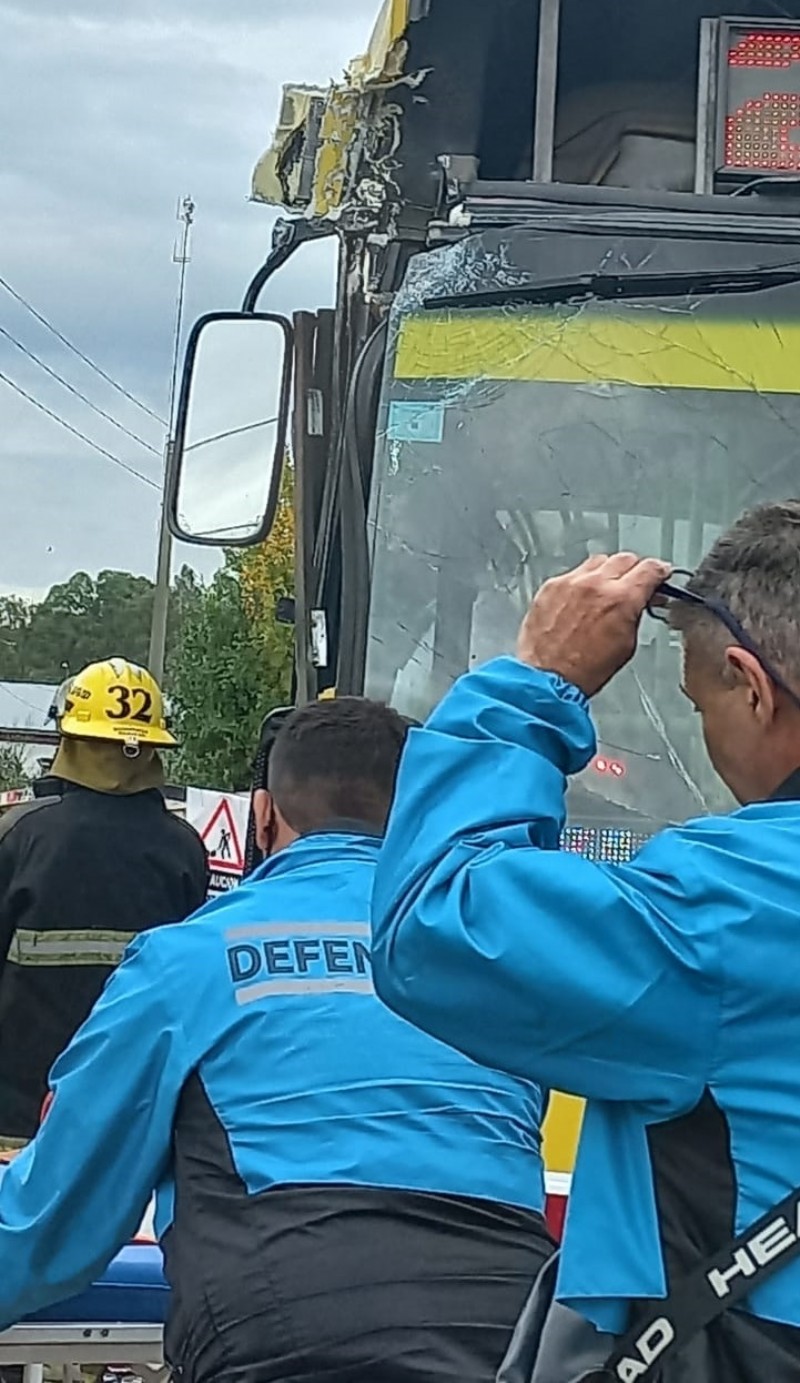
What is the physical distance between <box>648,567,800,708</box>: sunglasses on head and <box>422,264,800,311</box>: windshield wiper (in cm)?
230

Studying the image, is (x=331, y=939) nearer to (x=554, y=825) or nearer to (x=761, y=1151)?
(x=554, y=825)

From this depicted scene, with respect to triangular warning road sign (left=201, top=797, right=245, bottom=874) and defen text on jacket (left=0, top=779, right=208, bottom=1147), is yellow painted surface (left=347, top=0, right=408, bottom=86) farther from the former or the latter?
triangular warning road sign (left=201, top=797, right=245, bottom=874)

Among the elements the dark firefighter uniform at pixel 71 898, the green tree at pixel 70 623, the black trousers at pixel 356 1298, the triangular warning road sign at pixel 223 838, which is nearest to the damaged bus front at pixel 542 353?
the dark firefighter uniform at pixel 71 898

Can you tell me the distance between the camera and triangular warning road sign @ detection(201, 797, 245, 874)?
24.0 feet

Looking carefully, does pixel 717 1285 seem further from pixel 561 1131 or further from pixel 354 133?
pixel 354 133

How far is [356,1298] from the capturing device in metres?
2.24

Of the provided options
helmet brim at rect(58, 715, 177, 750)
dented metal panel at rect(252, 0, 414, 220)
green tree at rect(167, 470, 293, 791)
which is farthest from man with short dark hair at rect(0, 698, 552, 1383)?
green tree at rect(167, 470, 293, 791)

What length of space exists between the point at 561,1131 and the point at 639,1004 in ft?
5.78

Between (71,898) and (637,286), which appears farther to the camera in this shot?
(71,898)

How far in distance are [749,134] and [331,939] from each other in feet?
9.42

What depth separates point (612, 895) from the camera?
1630mm

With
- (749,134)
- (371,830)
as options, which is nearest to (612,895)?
(371,830)

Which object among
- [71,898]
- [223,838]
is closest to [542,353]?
[71,898]

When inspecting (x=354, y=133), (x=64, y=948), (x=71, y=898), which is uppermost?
(x=354, y=133)
